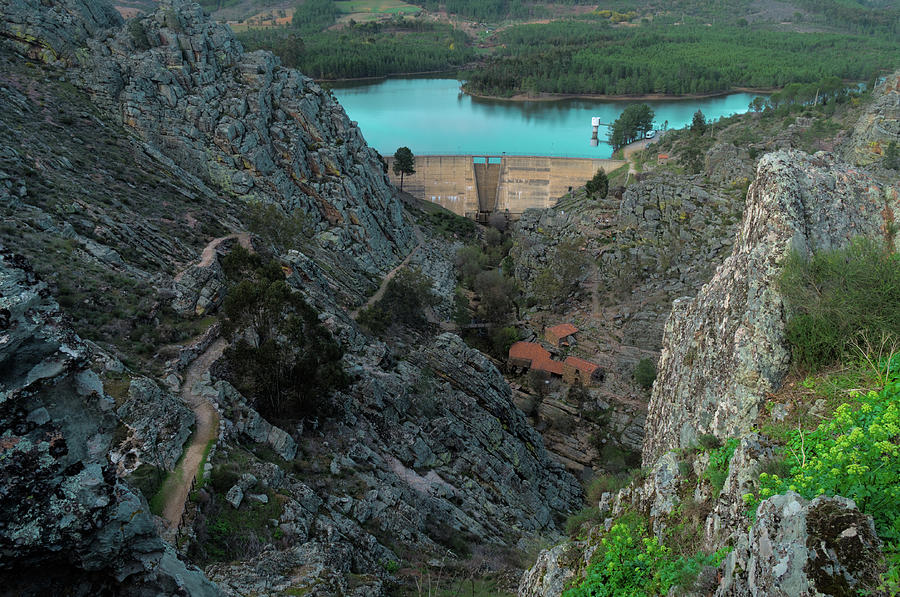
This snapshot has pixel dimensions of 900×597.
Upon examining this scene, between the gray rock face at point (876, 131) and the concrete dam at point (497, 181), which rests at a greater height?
the gray rock face at point (876, 131)

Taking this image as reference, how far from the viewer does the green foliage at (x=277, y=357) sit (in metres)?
17.4

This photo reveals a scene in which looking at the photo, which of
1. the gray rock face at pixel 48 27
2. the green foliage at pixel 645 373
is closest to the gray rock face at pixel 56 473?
the green foliage at pixel 645 373

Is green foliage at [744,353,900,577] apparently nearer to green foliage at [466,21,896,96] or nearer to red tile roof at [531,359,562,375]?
red tile roof at [531,359,562,375]

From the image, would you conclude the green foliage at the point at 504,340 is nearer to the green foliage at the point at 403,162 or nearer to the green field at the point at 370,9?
the green foliage at the point at 403,162

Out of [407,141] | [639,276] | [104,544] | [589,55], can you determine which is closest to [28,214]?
[104,544]

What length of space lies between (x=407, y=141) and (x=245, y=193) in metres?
44.2

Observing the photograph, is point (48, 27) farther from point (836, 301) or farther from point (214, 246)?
point (836, 301)

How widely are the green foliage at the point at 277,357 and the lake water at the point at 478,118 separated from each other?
6364 centimetres

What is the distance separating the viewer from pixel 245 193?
143 feet

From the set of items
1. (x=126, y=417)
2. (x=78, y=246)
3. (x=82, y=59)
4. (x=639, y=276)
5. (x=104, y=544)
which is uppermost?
(x=82, y=59)

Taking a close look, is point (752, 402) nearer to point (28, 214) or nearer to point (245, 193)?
point (28, 214)

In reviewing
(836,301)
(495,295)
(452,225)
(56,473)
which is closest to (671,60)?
(452,225)

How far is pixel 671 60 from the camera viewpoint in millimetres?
129625

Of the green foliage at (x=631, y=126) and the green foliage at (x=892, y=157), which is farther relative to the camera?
the green foliage at (x=631, y=126)
